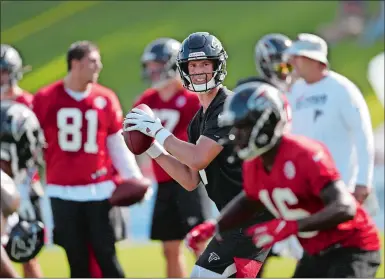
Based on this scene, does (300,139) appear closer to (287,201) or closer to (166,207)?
(287,201)

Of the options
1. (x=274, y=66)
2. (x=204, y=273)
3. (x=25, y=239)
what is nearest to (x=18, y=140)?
(x=25, y=239)

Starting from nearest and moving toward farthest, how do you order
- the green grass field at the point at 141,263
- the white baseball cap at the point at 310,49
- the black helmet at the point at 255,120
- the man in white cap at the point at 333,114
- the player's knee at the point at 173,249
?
the black helmet at the point at 255,120, the man in white cap at the point at 333,114, the white baseball cap at the point at 310,49, the player's knee at the point at 173,249, the green grass field at the point at 141,263

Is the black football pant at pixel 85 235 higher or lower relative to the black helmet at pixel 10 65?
lower

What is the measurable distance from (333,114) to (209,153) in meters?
1.66

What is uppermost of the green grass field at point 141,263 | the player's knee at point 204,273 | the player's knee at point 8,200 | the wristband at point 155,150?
the wristband at point 155,150

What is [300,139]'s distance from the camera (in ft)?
13.0

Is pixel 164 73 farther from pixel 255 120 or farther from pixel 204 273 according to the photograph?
pixel 255 120

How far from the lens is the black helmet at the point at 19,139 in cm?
526

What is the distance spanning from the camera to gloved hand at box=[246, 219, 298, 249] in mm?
3764

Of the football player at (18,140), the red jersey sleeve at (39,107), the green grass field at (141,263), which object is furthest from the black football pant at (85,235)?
the green grass field at (141,263)

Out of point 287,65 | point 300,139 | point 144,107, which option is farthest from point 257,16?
point 300,139

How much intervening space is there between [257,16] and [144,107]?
8.56 m

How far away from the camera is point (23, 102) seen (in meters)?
7.36

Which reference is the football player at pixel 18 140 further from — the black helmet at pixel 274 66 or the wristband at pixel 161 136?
the black helmet at pixel 274 66
